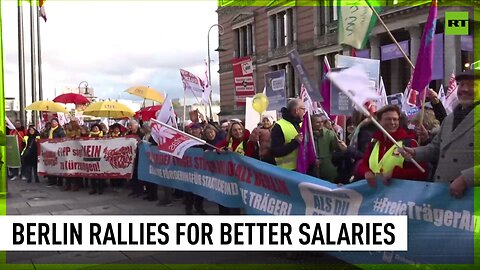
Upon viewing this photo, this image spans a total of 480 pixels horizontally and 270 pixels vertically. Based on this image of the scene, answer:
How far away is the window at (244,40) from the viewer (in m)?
38.9

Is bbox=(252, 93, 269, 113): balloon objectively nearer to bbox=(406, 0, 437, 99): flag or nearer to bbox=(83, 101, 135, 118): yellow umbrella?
bbox=(406, 0, 437, 99): flag

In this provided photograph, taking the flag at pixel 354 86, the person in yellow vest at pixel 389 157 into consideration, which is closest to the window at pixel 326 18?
the person in yellow vest at pixel 389 157

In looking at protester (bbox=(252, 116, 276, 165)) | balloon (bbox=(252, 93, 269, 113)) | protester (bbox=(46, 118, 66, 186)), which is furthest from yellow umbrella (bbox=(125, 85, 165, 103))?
protester (bbox=(252, 116, 276, 165))

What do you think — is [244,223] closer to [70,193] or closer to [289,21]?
[70,193]

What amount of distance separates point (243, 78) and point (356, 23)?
5.76m

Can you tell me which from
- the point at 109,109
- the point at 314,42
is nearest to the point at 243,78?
the point at 109,109

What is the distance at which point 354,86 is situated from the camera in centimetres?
383

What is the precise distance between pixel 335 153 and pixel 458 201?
2.42 metres

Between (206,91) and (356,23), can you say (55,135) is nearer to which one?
(206,91)

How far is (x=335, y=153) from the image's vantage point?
5.63 metres

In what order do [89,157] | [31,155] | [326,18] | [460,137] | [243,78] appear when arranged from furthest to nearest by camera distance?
[326,18] < [31,155] < [243,78] < [89,157] < [460,137]

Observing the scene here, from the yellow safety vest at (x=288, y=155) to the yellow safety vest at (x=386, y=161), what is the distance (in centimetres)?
128

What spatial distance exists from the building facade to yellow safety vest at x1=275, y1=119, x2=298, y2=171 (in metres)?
9.81

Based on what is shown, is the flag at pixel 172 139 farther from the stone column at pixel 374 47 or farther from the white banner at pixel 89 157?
the stone column at pixel 374 47
